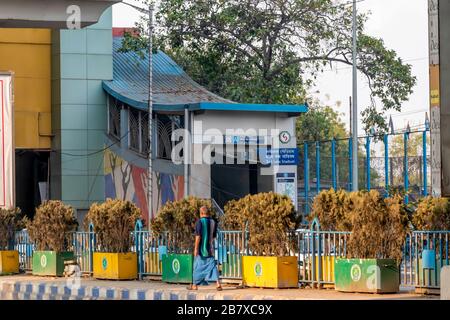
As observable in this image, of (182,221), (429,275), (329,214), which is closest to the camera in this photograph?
(429,275)

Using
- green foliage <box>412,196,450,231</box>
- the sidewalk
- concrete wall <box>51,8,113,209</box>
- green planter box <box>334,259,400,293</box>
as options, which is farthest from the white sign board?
concrete wall <box>51,8,113,209</box>

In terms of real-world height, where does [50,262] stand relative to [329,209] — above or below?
below

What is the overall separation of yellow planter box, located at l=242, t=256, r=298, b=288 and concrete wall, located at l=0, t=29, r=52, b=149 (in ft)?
108

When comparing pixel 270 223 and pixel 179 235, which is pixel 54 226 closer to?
pixel 179 235

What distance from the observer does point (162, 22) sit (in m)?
66.9

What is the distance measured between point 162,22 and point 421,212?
1728 inches

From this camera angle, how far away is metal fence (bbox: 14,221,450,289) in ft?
78.1

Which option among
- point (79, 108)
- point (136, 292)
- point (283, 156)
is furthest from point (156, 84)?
point (136, 292)

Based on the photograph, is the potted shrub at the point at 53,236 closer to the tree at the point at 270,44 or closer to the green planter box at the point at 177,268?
the green planter box at the point at 177,268

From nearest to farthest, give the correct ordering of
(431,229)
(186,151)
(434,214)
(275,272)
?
(434,214) → (431,229) → (275,272) → (186,151)

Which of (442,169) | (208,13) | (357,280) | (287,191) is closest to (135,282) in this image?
(357,280)

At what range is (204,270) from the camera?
26219mm

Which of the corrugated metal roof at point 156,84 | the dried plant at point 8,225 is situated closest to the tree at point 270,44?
the corrugated metal roof at point 156,84

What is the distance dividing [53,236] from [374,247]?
11589 millimetres
